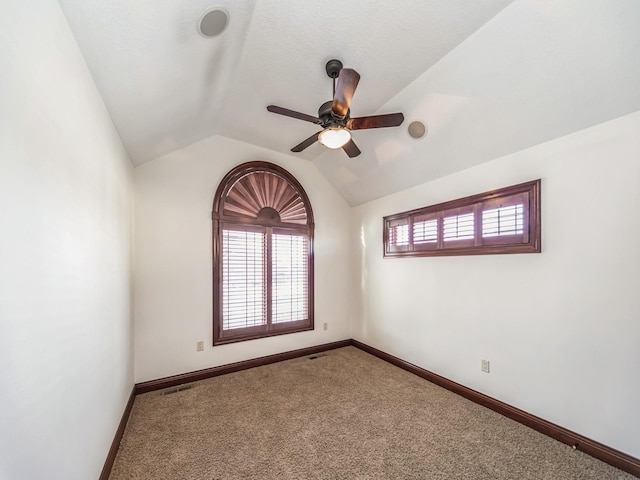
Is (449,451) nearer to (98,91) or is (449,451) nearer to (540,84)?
(540,84)

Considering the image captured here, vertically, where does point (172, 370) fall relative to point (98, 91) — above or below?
below

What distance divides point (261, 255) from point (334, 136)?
6.90ft

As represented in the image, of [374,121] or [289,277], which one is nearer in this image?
[374,121]

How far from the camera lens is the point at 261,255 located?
12.3ft

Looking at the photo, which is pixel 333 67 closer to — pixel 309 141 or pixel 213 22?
pixel 309 141

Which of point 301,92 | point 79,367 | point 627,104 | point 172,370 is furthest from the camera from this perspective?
point 172,370

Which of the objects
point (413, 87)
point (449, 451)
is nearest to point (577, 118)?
point (413, 87)

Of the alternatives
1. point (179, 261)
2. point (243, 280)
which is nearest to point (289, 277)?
point (243, 280)

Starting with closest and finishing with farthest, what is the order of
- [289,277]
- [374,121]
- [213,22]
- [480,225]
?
[213,22]
[374,121]
[480,225]
[289,277]

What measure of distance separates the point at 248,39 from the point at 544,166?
8.46ft

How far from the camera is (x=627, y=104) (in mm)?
1839

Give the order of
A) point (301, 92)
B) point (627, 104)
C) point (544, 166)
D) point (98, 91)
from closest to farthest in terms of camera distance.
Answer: point (98, 91), point (627, 104), point (544, 166), point (301, 92)

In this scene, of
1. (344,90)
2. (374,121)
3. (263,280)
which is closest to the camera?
(344,90)

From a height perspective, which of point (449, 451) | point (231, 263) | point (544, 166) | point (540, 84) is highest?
point (540, 84)
